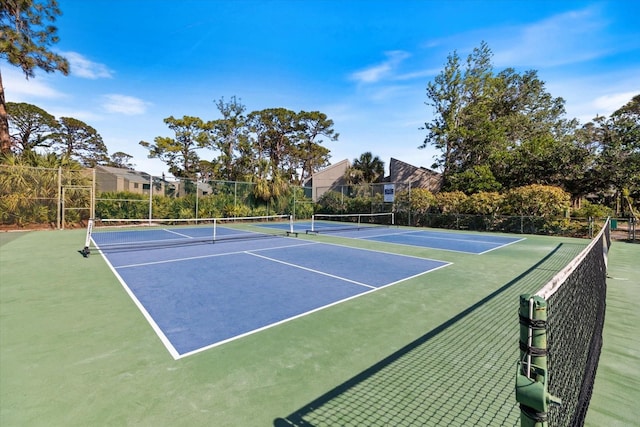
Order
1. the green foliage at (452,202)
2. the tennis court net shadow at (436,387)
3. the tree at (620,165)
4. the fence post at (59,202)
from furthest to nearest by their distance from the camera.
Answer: the green foliage at (452,202), the tree at (620,165), the fence post at (59,202), the tennis court net shadow at (436,387)

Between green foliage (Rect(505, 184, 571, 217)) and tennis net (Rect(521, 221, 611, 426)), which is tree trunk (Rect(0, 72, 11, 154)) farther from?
green foliage (Rect(505, 184, 571, 217))

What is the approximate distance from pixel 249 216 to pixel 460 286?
17.8 m

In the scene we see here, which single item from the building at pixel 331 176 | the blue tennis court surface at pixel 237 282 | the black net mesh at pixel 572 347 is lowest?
the blue tennis court surface at pixel 237 282

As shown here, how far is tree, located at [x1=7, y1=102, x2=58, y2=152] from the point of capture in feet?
111

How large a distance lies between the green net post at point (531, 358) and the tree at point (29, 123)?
152 ft

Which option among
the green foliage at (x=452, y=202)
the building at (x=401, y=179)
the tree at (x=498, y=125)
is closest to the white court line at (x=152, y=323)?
the green foliage at (x=452, y=202)

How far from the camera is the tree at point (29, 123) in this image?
111 ft

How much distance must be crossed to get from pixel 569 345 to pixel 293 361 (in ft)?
8.32

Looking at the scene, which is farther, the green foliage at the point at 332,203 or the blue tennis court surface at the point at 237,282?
the green foliage at the point at 332,203

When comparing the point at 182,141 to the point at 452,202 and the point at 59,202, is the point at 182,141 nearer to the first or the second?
the point at 59,202

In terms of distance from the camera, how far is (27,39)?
16969mm

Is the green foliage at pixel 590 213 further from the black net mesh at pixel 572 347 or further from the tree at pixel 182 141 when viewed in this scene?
the tree at pixel 182 141

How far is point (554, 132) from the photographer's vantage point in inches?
1236

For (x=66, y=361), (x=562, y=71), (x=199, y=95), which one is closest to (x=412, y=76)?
(x=562, y=71)
